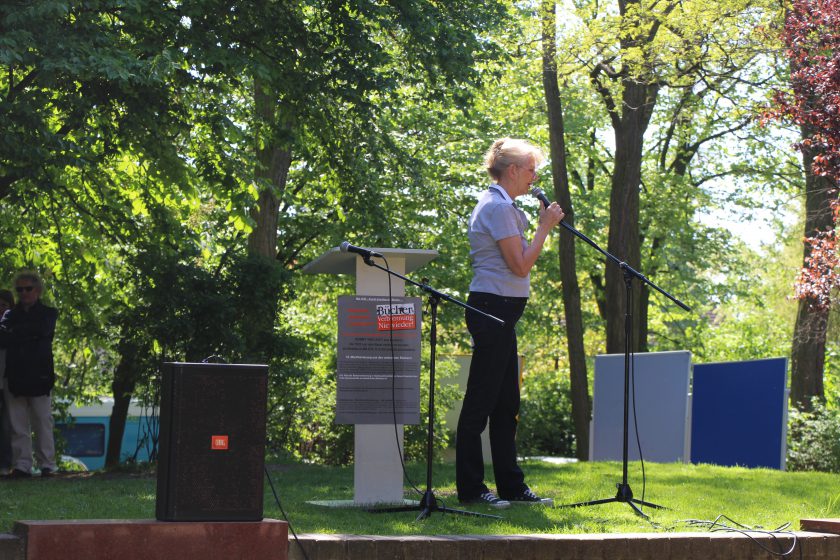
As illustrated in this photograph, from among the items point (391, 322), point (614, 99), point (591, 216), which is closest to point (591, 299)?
point (591, 216)

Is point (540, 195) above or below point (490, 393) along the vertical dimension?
above

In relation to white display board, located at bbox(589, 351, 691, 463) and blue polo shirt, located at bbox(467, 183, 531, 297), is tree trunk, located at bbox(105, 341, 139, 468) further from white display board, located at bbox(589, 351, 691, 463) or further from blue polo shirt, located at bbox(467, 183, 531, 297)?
blue polo shirt, located at bbox(467, 183, 531, 297)

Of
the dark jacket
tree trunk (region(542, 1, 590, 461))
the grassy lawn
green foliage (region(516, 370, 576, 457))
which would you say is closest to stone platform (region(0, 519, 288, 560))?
the grassy lawn

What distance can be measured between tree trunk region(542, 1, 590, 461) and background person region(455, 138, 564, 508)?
421 inches

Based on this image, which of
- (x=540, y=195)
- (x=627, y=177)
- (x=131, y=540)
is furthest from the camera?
(x=627, y=177)

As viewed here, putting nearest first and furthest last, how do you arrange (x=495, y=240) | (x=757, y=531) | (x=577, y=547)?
1. (x=577, y=547)
2. (x=757, y=531)
3. (x=495, y=240)

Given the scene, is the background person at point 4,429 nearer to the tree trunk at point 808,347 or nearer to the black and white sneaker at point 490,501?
the black and white sneaker at point 490,501

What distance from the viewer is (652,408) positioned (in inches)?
616

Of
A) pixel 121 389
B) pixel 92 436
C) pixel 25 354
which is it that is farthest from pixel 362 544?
pixel 92 436

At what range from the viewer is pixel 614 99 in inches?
798

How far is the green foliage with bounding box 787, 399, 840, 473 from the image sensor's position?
15.8 m

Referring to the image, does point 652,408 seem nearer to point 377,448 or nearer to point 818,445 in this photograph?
point 818,445

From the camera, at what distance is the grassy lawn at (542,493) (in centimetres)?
647

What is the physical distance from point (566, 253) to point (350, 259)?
37.3 ft
